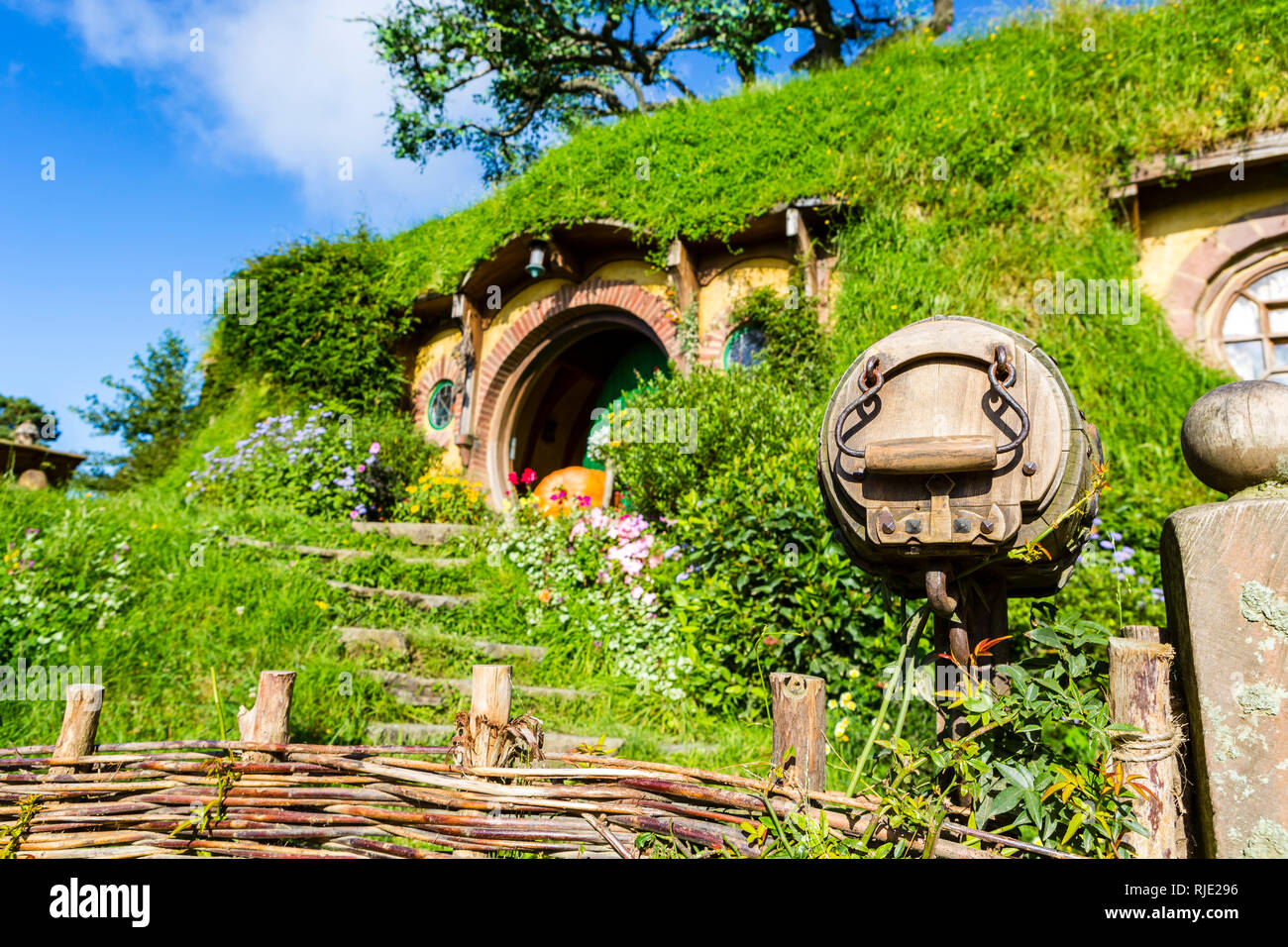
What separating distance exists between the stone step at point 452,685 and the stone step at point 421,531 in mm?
1899

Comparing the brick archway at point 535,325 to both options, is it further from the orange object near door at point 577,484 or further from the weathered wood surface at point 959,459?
the weathered wood surface at point 959,459

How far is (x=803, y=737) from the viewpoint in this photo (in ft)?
5.49

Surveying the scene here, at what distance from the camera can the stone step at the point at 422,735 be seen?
3709 millimetres

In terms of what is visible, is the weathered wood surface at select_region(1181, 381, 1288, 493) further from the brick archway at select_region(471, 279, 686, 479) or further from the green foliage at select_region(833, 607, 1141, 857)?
the brick archway at select_region(471, 279, 686, 479)

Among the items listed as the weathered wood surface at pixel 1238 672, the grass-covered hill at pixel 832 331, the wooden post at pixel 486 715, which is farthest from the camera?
the grass-covered hill at pixel 832 331

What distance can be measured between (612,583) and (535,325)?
432 centimetres

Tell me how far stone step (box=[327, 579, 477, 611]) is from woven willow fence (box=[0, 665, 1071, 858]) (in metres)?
2.87

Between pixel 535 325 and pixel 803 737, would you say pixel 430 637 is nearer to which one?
pixel 803 737

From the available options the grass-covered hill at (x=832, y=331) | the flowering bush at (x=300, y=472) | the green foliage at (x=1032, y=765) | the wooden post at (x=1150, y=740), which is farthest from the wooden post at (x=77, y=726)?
the flowering bush at (x=300, y=472)

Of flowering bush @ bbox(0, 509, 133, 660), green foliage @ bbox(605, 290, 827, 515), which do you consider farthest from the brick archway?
flowering bush @ bbox(0, 509, 133, 660)

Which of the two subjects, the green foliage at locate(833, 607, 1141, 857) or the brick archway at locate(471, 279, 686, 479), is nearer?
the green foliage at locate(833, 607, 1141, 857)

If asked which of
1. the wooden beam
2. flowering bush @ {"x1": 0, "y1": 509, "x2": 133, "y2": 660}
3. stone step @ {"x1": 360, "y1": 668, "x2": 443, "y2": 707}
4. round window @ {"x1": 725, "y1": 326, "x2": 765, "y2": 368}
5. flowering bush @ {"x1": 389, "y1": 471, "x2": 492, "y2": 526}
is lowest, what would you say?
stone step @ {"x1": 360, "y1": 668, "x2": 443, "y2": 707}

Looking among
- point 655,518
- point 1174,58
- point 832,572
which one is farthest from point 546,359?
point 1174,58

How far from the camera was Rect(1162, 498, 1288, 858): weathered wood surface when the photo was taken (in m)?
1.33
